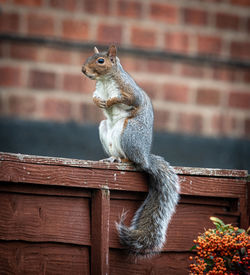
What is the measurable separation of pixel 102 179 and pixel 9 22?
173 centimetres

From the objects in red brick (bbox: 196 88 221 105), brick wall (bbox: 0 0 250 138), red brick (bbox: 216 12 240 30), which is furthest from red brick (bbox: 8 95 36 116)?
red brick (bbox: 216 12 240 30)

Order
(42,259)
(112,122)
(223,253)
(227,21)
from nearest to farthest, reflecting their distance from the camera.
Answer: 1. (223,253)
2. (42,259)
3. (112,122)
4. (227,21)

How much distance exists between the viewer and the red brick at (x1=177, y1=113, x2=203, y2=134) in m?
4.36

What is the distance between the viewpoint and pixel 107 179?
2.69 meters

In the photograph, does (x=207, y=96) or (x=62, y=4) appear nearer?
(x=62, y=4)

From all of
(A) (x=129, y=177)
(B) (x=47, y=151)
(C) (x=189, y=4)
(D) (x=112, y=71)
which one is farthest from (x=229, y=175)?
(C) (x=189, y=4)

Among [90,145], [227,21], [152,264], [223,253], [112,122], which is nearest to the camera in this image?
[223,253]

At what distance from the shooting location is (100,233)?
2619mm

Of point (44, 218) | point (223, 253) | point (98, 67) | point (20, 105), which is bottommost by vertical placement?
point (223, 253)

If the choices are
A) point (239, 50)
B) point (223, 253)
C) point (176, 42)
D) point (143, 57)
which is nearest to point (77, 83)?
point (143, 57)

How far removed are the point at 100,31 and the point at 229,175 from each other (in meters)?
1.61

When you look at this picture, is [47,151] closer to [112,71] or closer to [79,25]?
[79,25]

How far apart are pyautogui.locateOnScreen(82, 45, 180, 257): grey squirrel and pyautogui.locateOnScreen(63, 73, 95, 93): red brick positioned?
3.21 feet

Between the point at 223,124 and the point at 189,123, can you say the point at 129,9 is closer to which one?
the point at 189,123
